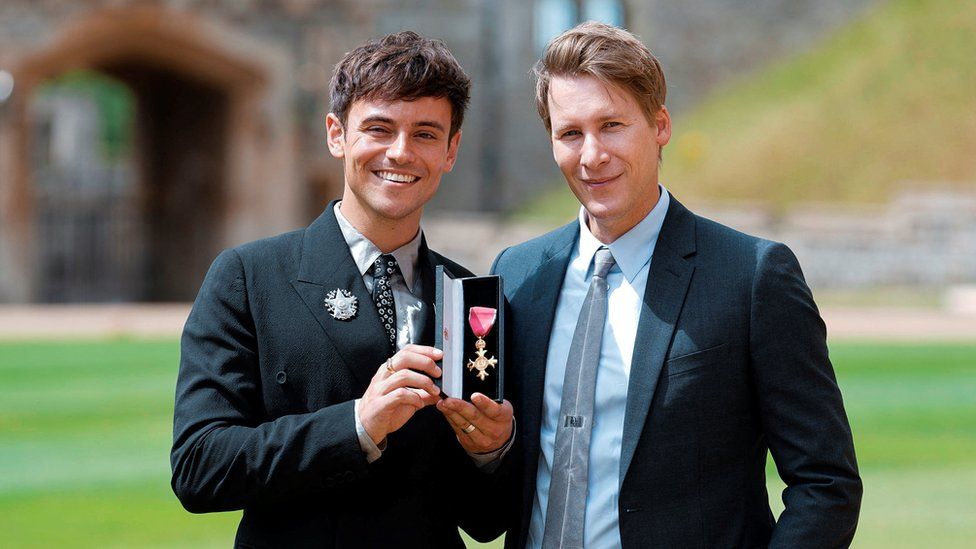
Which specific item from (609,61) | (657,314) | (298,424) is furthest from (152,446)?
(609,61)

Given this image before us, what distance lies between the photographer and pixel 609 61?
3.22 m

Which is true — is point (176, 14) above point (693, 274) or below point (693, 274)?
above

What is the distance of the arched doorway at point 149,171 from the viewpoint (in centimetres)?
2381

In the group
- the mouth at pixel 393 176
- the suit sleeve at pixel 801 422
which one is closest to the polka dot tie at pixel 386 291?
the mouth at pixel 393 176

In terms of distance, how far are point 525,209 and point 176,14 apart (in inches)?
525

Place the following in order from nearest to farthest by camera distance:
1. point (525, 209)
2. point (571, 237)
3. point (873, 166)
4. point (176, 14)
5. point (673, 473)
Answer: point (673, 473) → point (571, 237) → point (176, 14) → point (873, 166) → point (525, 209)

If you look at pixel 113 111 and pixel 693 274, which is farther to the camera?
pixel 113 111

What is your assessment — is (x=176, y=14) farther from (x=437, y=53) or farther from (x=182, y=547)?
(x=437, y=53)

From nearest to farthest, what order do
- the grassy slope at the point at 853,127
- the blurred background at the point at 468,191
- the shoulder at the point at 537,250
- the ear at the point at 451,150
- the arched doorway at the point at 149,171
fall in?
1. the ear at the point at 451,150
2. the shoulder at the point at 537,250
3. the blurred background at the point at 468,191
4. the arched doorway at the point at 149,171
5. the grassy slope at the point at 853,127

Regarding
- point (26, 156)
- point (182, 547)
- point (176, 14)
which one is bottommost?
point (182, 547)

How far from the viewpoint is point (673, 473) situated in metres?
3.22

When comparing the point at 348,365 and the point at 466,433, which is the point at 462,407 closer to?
the point at 466,433

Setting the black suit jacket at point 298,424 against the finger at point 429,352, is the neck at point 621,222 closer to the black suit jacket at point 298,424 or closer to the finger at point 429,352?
the black suit jacket at point 298,424

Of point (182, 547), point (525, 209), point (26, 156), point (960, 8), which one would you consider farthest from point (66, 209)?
point (182, 547)
